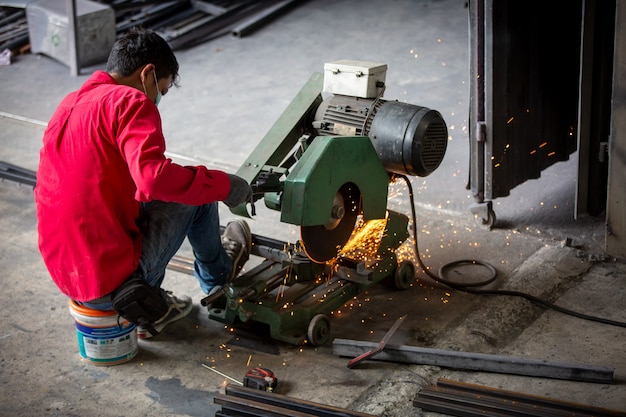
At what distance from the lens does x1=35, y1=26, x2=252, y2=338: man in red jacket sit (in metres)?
3.42

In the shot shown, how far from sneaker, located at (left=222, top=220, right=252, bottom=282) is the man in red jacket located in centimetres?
55

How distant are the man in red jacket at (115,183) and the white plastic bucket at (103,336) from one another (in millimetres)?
63

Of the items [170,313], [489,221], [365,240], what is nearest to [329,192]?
[365,240]

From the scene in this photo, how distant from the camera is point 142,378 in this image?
149 inches

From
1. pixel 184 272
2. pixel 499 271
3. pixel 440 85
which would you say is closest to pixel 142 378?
pixel 184 272

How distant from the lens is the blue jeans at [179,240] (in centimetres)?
378

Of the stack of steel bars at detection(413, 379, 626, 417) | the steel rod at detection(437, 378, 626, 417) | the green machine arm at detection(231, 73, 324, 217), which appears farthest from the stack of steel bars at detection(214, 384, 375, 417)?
the green machine arm at detection(231, 73, 324, 217)

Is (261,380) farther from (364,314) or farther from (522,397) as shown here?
(522,397)

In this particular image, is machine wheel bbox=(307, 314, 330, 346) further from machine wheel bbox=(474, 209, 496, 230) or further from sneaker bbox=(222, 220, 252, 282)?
machine wheel bbox=(474, 209, 496, 230)

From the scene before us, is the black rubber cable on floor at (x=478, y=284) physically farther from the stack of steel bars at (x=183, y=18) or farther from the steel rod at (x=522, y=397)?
the stack of steel bars at (x=183, y=18)

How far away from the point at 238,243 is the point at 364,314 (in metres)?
0.70

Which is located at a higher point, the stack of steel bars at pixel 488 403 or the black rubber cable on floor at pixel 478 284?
the stack of steel bars at pixel 488 403

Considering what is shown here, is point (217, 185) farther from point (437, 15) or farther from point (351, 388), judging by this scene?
point (437, 15)

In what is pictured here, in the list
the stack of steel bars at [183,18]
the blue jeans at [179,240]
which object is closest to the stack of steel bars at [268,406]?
the blue jeans at [179,240]
